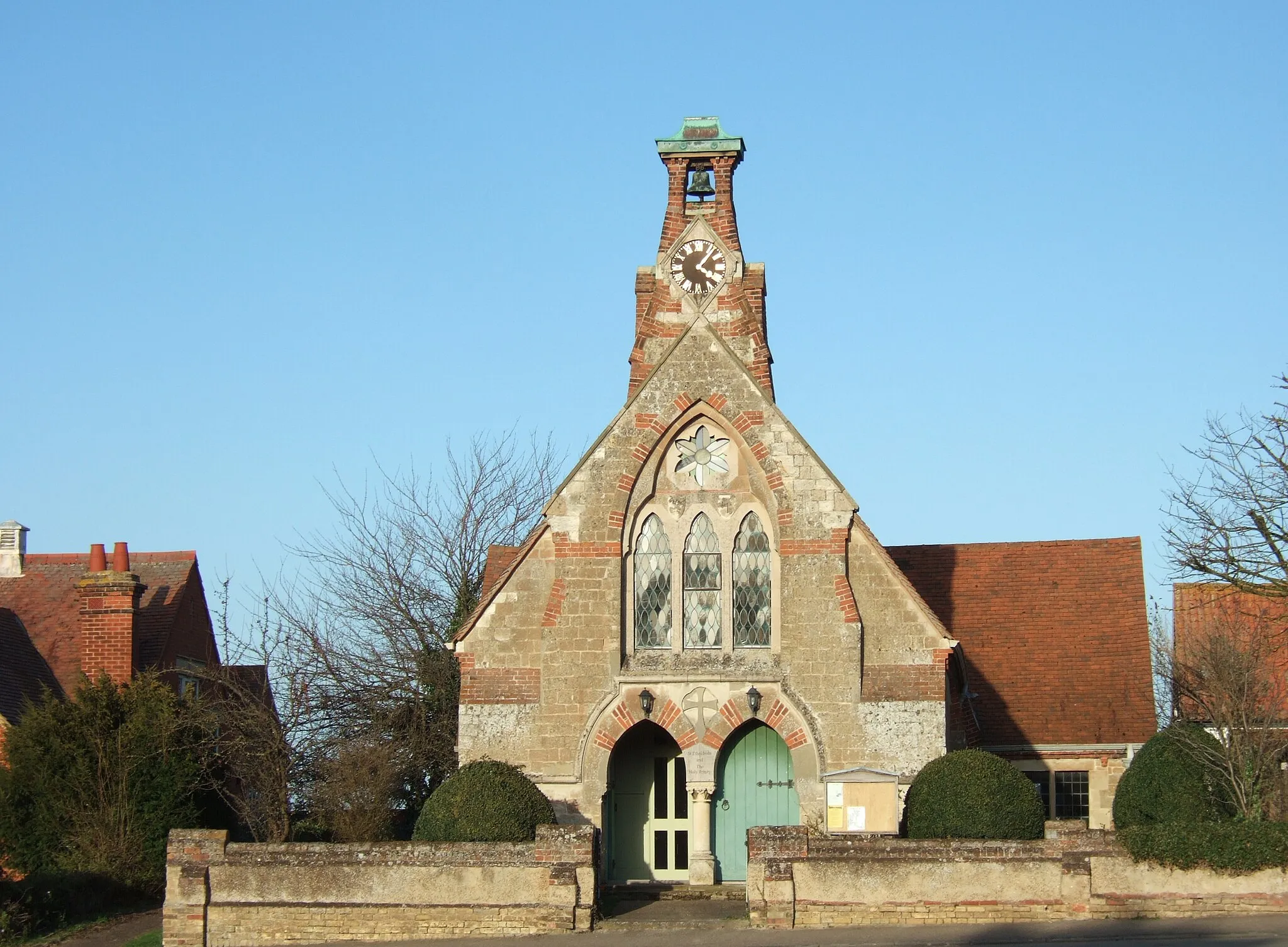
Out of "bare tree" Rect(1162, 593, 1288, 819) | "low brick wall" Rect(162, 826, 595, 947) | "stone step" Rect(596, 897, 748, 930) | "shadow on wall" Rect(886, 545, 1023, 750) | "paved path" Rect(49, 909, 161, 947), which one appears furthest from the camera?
"shadow on wall" Rect(886, 545, 1023, 750)

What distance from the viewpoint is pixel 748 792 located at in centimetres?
2598

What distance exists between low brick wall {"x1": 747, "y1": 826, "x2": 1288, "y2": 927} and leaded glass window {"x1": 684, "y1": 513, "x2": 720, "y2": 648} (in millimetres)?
4493

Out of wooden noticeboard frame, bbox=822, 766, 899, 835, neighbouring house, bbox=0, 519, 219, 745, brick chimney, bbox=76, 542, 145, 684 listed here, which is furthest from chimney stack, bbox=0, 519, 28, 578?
wooden noticeboard frame, bbox=822, 766, 899, 835

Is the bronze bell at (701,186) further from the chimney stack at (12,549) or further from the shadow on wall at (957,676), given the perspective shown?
the chimney stack at (12,549)

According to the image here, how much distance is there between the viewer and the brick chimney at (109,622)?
2927 cm

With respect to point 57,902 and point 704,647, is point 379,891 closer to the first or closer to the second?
point 57,902

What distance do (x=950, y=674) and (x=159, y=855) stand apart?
527 inches

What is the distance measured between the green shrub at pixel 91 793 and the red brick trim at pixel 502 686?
587cm

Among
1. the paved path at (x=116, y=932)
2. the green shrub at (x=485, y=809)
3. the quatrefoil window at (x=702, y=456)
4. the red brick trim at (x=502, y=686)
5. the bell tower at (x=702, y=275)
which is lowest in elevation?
the paved path at (x=116, y=932)

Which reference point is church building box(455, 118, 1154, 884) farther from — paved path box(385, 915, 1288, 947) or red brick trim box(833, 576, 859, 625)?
paved path box(385, 915, 1288, 947)

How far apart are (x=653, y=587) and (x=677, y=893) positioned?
469 cm

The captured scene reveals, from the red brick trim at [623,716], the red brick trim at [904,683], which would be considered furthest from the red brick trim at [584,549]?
the red brick trim at [904,683]

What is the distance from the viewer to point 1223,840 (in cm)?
2123

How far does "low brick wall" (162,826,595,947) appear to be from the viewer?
2173 cm
